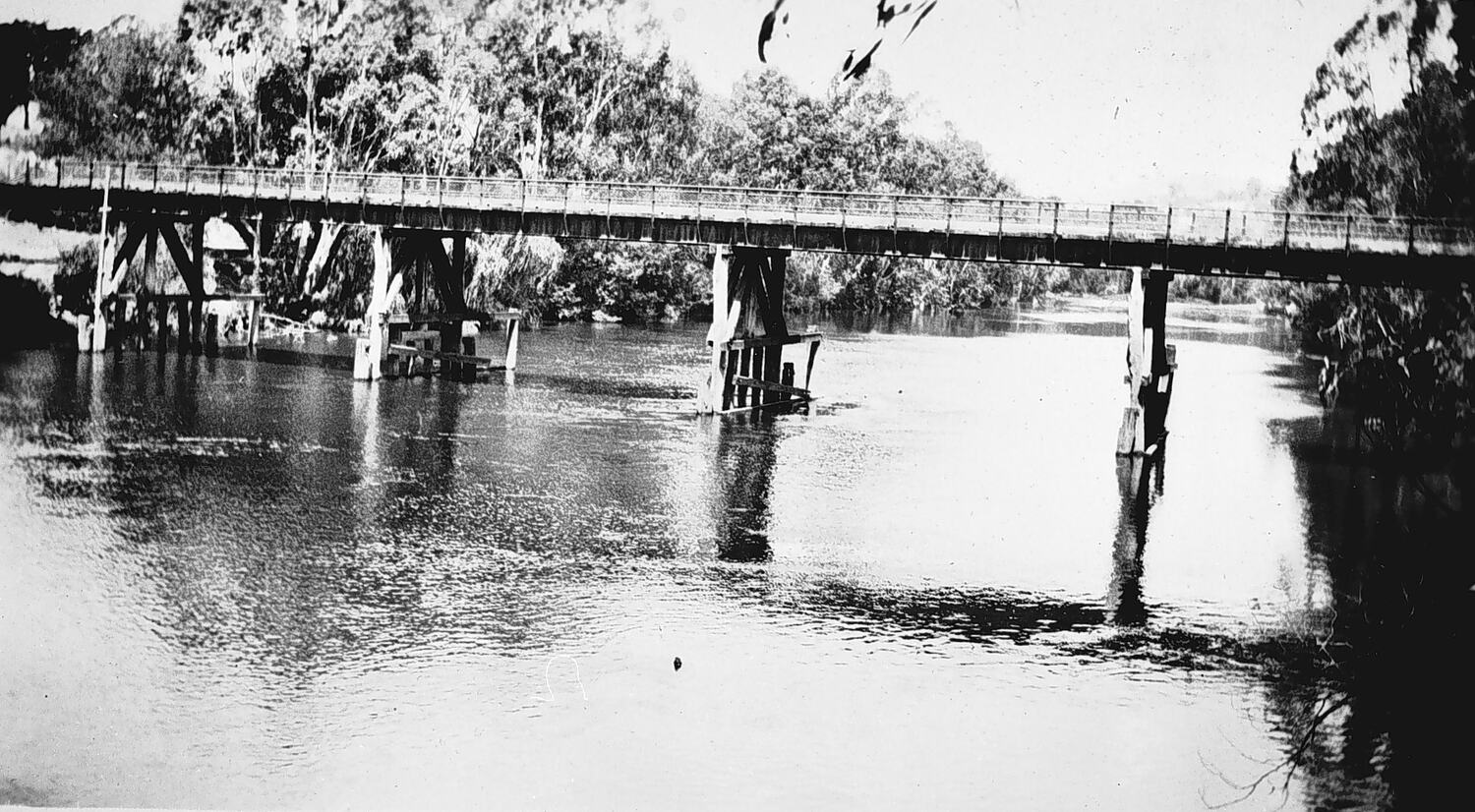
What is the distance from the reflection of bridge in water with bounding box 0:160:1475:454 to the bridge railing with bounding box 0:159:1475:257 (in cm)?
4

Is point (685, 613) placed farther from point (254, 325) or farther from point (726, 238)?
point (254, 325)

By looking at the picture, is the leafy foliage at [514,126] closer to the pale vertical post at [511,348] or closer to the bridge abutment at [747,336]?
the pale vertical post at [511,348]

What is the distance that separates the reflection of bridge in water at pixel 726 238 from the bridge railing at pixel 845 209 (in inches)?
1.5

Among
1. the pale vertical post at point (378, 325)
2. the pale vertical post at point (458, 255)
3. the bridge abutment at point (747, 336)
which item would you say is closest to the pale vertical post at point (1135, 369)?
the bridge abutment at point (747, 336)

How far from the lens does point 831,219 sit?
2661 cm

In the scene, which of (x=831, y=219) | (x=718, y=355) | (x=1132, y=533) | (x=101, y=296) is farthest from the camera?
(x=101, y=296)

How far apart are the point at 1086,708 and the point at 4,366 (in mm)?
21814

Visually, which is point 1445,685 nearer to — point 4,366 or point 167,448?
point 167,448

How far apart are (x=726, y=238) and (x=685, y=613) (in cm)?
1496

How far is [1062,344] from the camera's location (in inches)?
1941

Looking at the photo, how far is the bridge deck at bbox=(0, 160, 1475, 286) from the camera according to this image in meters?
22.0

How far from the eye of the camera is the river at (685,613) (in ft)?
32.5

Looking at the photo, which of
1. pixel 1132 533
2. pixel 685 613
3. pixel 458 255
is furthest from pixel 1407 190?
pixel 458 255

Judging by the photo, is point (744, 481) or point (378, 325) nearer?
point (744, 481)
